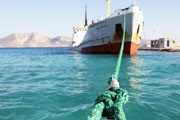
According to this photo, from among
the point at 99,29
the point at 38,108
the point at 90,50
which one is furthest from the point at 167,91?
the point at 90,50

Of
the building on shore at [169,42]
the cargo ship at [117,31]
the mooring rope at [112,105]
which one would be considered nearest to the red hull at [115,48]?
the cargo ship at [117,31]

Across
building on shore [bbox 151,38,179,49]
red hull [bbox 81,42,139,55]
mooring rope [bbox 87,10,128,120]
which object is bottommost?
mooring rope [bbox 87,10,128,120]

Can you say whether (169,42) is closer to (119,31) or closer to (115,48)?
(119,31)

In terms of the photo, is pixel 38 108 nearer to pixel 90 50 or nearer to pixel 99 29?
pixel 99 29

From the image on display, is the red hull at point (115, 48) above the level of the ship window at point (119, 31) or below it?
below

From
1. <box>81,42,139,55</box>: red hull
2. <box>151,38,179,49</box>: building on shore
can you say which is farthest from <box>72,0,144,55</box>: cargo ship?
<box>151,38,179,49</box>: building on shore

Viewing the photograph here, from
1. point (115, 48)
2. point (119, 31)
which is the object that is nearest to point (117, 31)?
point (119, 31)

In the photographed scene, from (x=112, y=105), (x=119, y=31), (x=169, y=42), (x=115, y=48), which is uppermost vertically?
(x=119, y=31)

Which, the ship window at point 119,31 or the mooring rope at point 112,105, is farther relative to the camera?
the ship window at point 119,31


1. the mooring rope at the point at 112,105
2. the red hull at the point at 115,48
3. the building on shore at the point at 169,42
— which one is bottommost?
the mooring rope at the point at 112,105

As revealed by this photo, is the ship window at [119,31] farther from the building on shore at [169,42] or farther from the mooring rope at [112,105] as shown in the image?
the building on shore at [169,42]

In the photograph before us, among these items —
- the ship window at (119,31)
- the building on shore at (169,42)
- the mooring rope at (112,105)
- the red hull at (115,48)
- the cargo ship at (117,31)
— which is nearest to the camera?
the mooring rope at (112,105)

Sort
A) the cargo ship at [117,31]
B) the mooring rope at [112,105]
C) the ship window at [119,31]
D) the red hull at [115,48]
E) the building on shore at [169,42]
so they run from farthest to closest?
the building on shore at [169,42] → the ship window at [119,31] → the red hull at [115,48] → the cargo ship at [117,31] → the mooring rope at [112,105]

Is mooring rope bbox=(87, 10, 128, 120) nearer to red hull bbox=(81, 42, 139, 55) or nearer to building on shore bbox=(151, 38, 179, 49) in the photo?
red hull bbox=(81, 42, 139, 55)
